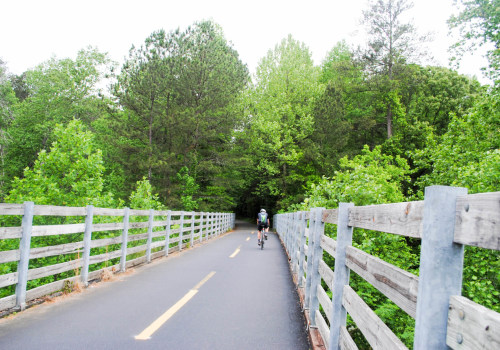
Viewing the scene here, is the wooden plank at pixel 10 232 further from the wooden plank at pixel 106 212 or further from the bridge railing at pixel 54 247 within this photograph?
the wooden plank at pixel 106 212

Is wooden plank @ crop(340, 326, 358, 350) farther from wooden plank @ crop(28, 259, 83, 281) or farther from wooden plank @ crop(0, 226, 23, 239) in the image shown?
wooden plank @ crop(28, 259, 83, 281)

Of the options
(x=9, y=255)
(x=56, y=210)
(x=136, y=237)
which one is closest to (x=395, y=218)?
(x=9, y=255)

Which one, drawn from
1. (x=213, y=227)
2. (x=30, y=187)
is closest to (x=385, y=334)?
(x=30, y=187)

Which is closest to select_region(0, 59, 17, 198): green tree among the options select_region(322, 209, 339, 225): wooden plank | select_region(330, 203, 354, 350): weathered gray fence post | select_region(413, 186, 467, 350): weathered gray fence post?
select_region(322, 209, 339, 225): wooden plank

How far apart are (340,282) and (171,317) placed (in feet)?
9.40

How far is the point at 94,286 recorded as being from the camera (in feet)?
23.3

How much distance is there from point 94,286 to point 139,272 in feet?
5.98

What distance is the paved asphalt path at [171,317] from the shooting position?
4.18 m

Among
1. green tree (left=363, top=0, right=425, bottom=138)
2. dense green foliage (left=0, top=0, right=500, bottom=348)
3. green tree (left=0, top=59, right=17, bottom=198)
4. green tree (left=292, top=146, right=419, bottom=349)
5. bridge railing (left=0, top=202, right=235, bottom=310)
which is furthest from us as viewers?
green tree (left=363, top=0, right=425, bottom=138)

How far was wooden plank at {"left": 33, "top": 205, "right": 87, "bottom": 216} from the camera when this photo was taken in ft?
18.1

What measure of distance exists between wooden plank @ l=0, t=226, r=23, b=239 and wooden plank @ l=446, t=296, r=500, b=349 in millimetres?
5141

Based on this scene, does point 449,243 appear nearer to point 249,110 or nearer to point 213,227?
point 213,227

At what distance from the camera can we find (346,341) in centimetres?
294

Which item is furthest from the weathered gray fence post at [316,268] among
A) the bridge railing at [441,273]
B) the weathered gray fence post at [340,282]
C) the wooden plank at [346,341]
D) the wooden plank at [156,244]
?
the wooden plank at [156,244]
